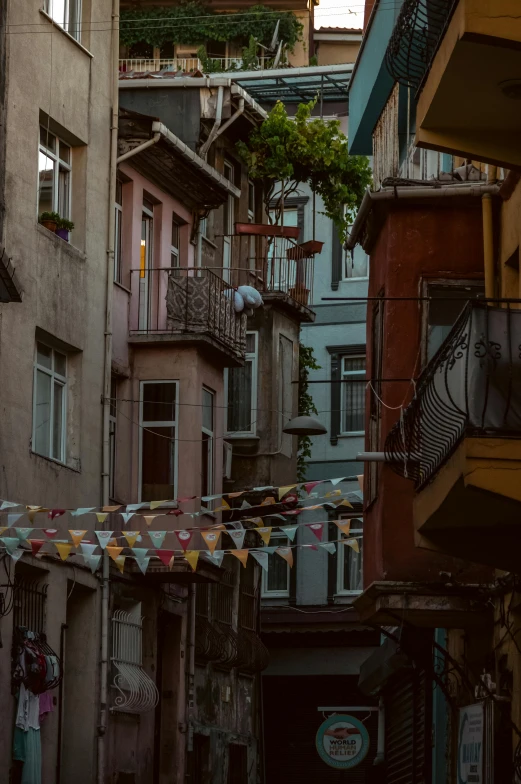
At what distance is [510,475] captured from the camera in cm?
1169

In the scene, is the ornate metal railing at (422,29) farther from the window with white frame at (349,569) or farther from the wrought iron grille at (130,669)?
the window with white frame at (349,569)

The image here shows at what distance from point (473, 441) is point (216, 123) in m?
21.0

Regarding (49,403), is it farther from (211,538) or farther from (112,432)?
(211,538)

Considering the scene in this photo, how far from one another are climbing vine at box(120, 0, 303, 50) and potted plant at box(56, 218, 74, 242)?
20.5 meters

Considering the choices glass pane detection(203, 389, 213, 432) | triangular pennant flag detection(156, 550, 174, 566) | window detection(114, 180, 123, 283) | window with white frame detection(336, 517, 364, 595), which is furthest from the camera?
window with white frame detection(336, 517, 364, 595)

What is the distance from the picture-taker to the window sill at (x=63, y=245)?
80.3ft

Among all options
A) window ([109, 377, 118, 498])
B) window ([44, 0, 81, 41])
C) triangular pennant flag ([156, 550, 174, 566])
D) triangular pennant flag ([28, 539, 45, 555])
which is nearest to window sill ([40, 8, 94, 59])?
window ([44, 0, 81, 41])

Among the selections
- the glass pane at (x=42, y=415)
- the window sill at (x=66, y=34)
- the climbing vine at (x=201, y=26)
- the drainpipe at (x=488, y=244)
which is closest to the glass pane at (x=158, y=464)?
the glass pane at (x=42, y=415)

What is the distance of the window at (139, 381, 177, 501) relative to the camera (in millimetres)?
28688

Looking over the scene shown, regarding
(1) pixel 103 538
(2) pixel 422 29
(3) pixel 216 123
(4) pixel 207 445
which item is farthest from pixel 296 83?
(2) pixel 422 29

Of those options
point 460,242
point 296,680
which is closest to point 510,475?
point 460,242

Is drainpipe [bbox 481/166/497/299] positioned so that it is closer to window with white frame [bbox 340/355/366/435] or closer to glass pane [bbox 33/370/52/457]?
glass pane [bbox 33/370/52/457]

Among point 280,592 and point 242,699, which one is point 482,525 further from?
point 280,592

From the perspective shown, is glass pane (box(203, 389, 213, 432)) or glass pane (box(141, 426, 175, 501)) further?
glass pane (box(203, 389, 213, 432))
